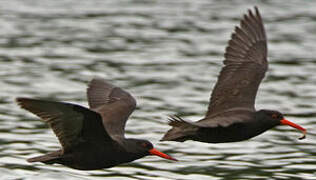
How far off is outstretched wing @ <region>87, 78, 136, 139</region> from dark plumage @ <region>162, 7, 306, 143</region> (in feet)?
2.24

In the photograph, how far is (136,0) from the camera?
83.5ft

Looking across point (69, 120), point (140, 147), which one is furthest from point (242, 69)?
point (69, 120)

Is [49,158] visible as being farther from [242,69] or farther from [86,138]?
[242,69]

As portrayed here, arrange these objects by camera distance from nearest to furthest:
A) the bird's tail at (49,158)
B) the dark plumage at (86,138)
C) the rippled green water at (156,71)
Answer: the dark plumage at (86,138), the bird's tail at (49,158), the rippled green water at (156,71)

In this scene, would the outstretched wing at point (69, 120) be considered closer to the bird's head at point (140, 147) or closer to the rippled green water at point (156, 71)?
the bird's head at point (140, 147)

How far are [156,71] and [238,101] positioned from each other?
21.7 ft

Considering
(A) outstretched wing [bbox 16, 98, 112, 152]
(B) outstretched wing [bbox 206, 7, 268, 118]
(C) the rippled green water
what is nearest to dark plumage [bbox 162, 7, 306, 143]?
(B) outstretched wing [bbox 206, 7, 268, 118]

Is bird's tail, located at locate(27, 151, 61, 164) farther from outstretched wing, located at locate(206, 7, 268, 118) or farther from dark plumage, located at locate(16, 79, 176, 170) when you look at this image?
outstretched wing, located at locate(206, 7, 268, 118)

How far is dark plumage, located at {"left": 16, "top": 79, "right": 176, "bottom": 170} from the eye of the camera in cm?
1047

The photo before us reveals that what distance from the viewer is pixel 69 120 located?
1077 centimetres

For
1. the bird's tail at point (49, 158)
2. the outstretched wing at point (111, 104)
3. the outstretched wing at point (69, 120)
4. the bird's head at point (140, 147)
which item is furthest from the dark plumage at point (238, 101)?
the bird's tail at point (49, 158)

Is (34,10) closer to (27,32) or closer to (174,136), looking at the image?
(27,32)

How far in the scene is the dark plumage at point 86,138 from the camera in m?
10.5

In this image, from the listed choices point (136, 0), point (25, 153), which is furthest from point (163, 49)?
point (25, 153)
